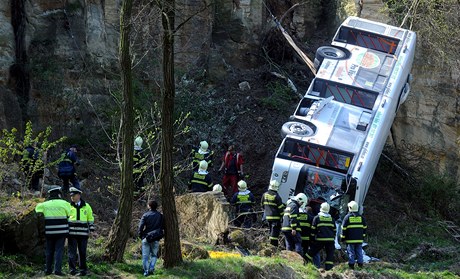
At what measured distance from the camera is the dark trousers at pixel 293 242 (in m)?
17.6

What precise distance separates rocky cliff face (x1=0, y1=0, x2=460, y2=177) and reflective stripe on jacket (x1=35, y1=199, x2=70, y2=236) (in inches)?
271

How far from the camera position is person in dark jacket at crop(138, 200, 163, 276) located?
1464 cm

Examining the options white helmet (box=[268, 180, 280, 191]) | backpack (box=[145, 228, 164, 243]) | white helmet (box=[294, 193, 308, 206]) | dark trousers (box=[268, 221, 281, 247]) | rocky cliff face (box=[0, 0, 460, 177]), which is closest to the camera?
backpack (box=[145, 228, 164, 243])

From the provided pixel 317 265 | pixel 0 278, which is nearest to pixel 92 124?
pixel 317 265

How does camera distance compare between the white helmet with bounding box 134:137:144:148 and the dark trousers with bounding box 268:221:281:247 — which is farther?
the white helmet with bounding box 134:137:144:148

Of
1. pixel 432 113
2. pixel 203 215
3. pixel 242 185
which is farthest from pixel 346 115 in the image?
pixel 432 113

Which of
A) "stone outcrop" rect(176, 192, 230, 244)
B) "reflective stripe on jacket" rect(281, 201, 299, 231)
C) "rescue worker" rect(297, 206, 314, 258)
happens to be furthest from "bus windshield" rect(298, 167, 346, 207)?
"stone outcrop" rect(176, 192, 230, 244)

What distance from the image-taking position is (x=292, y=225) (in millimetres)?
17438

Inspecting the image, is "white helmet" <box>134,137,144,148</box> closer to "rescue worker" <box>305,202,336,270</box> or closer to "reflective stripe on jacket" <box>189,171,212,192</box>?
"reflective stripe on jacket" <box>189,171,212,192</box>

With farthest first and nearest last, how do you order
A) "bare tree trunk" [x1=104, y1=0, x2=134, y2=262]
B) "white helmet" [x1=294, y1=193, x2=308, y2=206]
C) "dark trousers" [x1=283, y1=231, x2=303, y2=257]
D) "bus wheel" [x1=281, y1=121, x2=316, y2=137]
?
"bus wheel" [x1=281, y1=121, x2=316, y2=137], "white helmet" [x1=294, y1=193, x2=308, y2=206], "dark trousers" [x1=283, y1=231, x2=303, y2=257], "bare tree trunk" [x1=104, y1=0, x2=134, y2=262]

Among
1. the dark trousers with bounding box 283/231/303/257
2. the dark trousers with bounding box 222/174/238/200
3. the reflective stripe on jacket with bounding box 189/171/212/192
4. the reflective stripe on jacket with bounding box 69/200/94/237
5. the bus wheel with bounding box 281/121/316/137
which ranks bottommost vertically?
the dark trousers with bounding box 222/174/238/200

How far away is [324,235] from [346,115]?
441 centimetres

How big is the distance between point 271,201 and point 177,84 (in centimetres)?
791

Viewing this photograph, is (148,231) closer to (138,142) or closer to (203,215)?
(203,215)
